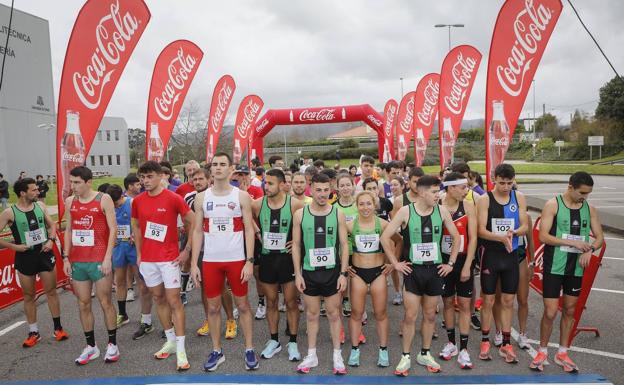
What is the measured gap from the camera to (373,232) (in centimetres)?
407

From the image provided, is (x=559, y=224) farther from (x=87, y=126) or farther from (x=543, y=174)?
(x=543, y=174)

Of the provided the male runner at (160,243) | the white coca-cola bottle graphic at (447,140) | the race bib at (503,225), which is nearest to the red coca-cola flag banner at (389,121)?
the white coca-cola bottle graphic at (447,140)

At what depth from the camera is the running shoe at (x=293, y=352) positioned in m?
4.28

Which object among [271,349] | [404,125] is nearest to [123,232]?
[271,349]

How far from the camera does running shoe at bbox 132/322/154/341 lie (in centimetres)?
494

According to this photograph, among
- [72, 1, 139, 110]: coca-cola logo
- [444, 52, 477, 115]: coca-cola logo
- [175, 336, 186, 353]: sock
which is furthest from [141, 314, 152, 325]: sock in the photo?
[444, 52, 477, 115]: coca-cola logo

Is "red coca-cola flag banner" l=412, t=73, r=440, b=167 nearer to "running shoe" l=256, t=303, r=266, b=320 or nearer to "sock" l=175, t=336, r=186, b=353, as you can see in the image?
"running shoe" l=256, t=303, r=266, b=320

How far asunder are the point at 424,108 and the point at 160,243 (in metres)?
11.9

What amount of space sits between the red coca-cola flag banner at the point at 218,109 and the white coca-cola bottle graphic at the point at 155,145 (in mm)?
4269

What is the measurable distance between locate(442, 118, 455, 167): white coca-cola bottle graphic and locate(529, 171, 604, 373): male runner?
6063 millimetres

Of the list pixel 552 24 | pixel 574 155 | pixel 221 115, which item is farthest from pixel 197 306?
pixel 574 155

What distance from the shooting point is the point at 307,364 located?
159 inches

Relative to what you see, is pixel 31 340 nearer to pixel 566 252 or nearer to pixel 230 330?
pixel 230 330

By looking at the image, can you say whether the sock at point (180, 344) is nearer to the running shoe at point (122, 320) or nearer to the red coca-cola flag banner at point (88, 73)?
the running shoe at point (122, 320)
